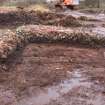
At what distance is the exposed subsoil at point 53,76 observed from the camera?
28.0 feet

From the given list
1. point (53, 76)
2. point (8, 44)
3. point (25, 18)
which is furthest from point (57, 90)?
point (25, 18)

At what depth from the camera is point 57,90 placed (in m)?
9.15

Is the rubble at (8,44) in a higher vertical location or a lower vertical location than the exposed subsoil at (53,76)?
higher

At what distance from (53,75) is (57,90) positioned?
112 centimetres

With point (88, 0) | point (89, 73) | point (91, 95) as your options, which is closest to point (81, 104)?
point (91, 95)

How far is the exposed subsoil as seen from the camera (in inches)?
336

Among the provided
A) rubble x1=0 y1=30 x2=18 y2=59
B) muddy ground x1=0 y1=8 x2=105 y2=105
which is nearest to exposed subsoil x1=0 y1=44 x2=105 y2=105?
muddy ground x1=0 y1=8 x2=105 y2=105

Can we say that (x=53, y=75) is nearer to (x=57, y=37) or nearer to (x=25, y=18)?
(x=57, y=37)

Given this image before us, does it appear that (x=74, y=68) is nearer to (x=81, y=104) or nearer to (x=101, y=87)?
(x=101, y=87)

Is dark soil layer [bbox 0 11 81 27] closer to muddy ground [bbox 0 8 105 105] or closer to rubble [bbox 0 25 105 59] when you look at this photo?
rubble [bbox 0 25 105 59]

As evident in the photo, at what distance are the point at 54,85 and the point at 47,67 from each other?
1620mm

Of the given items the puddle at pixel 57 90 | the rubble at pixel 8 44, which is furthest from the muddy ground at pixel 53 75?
the rubble at pixel 8 44

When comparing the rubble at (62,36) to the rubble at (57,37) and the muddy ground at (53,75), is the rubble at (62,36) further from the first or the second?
the muddy ground at (53,75)

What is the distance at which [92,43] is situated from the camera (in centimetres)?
1359
